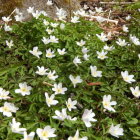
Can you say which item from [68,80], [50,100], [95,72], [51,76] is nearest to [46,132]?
[50,100]

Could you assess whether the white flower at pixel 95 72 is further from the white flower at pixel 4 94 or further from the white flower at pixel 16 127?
the white flower at pixel 16 127

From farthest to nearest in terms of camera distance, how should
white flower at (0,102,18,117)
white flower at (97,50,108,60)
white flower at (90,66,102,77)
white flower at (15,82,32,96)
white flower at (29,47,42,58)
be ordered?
white flower at (97,50,108,60) < white flower at (29,47,42,58) < white flower at (90,66,102,77) < white flower at (15,82,32,96) < white flower at (0,102,18,117)

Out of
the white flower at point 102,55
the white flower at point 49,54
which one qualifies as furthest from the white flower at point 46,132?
the white flower at point 102,55

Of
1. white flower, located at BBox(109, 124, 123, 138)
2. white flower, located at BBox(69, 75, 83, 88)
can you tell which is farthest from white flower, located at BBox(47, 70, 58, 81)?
white flower, located at BBox(109, 124, 123, 138)

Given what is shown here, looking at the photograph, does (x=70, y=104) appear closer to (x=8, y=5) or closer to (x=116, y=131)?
(x=116, y=131)

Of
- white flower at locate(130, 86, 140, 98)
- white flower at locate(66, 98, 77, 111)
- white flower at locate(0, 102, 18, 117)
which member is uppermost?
white flower at locate(130, 86, 140, 98)

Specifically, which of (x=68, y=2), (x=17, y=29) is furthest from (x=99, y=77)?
(x=68, y=2)

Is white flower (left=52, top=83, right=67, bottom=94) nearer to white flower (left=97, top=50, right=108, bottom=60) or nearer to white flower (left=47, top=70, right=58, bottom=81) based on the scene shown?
white flower (left=47, top=70, right=58, bottom=81)

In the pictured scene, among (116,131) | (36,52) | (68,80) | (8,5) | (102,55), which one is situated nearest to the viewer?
(116,131)
